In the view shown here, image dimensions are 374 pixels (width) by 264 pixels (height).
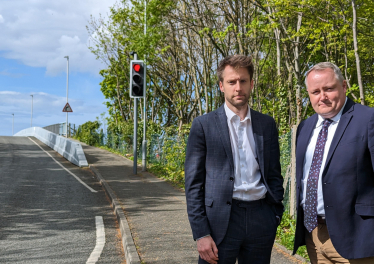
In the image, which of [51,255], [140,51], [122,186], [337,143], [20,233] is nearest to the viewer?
[337,143]

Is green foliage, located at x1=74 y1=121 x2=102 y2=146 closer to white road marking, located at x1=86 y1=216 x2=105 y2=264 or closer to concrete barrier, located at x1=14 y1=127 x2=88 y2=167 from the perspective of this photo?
concrete barrier, located at x1=14 y1=127 x2=88 y2=167

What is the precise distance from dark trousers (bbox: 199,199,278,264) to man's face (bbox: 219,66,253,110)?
679mm

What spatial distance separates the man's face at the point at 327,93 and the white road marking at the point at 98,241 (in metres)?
4.17

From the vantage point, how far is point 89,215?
29.3ft

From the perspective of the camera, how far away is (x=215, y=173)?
272 centimetres

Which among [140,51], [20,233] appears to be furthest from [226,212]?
[140,51]

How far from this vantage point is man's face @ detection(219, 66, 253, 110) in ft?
9.04

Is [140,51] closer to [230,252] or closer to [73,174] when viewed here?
[73,174]

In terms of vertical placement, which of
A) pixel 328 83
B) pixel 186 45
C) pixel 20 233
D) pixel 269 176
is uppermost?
pixel 186 45

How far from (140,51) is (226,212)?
589 inches

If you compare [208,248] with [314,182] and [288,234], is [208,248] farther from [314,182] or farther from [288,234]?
[288,234]

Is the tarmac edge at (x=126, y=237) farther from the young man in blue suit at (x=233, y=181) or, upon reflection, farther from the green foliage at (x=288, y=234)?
the young man in blue suit at (x=233, y=181)

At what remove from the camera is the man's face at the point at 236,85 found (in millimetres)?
2754

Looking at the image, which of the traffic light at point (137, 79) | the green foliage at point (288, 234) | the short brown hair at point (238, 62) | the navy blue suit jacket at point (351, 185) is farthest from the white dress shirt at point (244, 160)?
the traffic light at point (137, 79)
